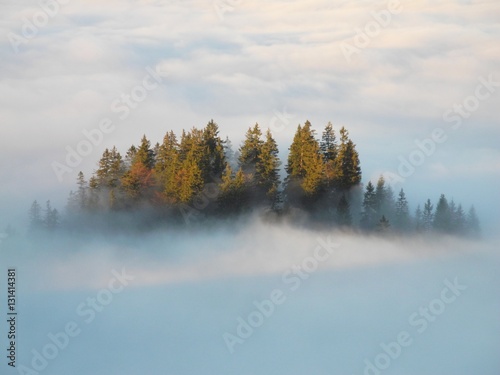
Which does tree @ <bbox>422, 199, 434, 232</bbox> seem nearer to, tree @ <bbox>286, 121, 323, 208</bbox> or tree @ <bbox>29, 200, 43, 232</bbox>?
tree @ <bbox>286, 121, 323, 208</bbox>

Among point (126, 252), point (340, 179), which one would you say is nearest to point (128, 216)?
point (126, 252)

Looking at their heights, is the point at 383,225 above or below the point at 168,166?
below

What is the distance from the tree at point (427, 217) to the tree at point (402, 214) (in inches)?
38.6

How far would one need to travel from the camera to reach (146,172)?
7744cm

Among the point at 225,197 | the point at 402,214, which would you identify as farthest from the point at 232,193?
the point at 402,214

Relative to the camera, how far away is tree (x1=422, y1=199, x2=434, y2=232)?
78062 millimetres

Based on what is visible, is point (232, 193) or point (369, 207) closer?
point (232, 193)

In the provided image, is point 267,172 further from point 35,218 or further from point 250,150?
point 35,218

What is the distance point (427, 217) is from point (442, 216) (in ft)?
3.06

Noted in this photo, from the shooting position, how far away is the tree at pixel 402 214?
7806 cm

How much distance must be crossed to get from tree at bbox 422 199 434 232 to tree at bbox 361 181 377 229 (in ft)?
10.1

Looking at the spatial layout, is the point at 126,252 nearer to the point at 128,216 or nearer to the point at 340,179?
the point at 128,216

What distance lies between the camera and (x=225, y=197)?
76125 mm

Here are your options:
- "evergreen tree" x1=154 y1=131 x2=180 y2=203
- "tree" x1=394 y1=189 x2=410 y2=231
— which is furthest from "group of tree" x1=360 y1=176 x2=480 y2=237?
"evergreen tree" x1=154 y1=131 x2=180 y2=203
